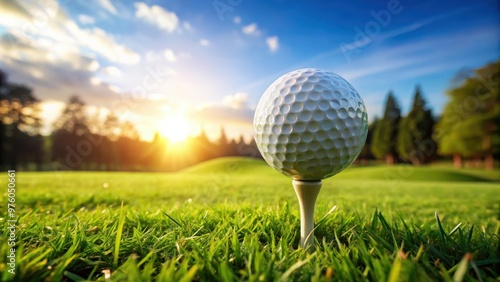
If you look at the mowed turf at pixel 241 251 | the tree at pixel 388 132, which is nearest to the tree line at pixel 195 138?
the tree at pixel 388 132

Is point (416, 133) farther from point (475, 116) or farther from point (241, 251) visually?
point (241, 251)

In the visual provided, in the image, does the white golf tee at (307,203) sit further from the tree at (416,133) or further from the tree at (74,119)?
the tree at (74,119)

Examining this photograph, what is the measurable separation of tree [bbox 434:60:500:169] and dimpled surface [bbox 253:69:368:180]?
109 feet

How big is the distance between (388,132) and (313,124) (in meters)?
43.2

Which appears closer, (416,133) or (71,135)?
(416,133)

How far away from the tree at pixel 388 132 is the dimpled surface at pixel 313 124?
42830 mm

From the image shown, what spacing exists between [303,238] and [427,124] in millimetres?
42813

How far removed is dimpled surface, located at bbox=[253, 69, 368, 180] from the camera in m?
2.07

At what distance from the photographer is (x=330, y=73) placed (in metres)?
2.32

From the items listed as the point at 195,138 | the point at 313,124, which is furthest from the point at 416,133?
the point at 313,124

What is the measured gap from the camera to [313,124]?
81.5 inches

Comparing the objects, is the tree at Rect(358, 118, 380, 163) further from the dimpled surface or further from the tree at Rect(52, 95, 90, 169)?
the dimpled surface

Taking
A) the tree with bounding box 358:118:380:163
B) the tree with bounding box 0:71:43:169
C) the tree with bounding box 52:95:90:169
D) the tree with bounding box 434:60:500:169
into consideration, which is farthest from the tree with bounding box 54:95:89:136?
the tree with bounding box 434:60:500:169

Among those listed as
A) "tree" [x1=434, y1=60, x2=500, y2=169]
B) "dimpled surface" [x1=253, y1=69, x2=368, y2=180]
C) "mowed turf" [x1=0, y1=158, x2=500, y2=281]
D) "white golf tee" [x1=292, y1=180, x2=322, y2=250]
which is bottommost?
"mowed turf" [x1=0, y1=158, x2=500, y2=281]
